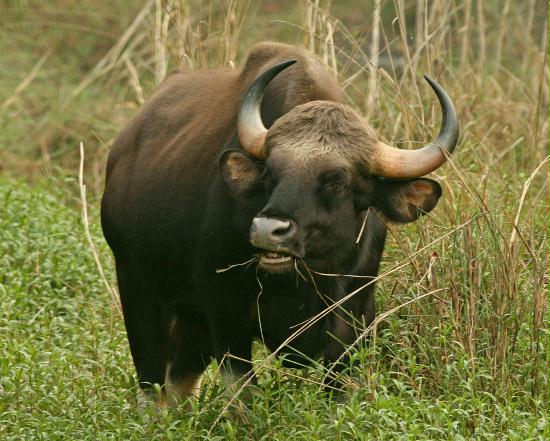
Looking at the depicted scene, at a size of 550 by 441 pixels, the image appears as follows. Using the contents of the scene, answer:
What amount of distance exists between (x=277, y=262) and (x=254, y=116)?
80cm

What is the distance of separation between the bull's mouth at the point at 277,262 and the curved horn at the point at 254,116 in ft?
1.80

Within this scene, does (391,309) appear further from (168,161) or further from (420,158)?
(168,161)

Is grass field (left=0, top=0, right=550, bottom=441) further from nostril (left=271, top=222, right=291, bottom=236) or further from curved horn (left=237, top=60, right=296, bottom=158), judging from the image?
curved horn (left=237, top=60, right=296, bottom=158)

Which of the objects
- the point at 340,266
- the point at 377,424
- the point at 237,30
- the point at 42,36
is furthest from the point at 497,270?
the point at 42,36

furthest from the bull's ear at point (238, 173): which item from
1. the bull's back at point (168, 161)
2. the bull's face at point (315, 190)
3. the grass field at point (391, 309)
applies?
the grass field at point (391, 309)

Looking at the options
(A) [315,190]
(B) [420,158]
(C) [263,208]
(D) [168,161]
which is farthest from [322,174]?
(D) [168,161]

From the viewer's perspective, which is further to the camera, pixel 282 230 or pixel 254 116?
pixel 254 116

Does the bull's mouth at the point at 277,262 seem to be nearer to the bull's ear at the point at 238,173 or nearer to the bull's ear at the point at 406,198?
the bull's ear at the point at 238,173

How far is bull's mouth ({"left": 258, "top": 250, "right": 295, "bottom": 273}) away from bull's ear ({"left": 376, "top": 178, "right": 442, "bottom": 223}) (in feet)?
2.14

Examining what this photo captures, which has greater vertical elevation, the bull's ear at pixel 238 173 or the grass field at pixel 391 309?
the bull's ear at pixel 238 173

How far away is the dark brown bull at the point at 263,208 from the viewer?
548 centimetres

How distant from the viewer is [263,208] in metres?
5.47

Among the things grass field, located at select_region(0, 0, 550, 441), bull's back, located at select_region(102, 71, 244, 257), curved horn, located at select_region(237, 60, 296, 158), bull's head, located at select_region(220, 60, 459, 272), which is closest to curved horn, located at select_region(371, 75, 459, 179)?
bull's head, located at select_region(220, 60, 459, 272)

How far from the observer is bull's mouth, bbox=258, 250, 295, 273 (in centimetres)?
538
